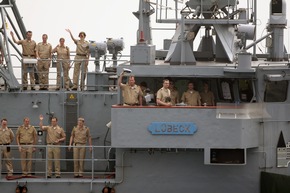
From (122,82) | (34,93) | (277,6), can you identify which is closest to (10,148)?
(34,93)

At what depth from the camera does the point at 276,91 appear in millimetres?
29844

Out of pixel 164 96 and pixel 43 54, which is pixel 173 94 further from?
pixel 43 54

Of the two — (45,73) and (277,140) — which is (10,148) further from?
(277,140)

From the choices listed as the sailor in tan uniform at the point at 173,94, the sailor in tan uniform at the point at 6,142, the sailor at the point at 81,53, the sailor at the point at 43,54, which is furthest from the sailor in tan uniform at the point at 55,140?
the sailor at the point at 43,54

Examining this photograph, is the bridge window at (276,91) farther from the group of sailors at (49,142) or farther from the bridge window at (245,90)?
the group of sailors at (49,142)

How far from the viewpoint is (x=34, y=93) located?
32.2m

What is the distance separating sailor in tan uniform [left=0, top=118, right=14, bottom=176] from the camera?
101 ft

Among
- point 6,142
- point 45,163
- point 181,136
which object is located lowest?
point 45,163

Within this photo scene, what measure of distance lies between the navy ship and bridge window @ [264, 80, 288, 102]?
0.08ft

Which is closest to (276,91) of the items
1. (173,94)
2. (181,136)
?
(173,94)

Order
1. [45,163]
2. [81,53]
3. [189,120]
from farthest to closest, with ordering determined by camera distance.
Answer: [81,53], [45,163], [189,120]

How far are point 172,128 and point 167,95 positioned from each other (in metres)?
0.84

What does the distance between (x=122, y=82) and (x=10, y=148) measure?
3.81 meters

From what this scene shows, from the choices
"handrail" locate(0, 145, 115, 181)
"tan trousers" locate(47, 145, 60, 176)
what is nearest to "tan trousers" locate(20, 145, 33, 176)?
"handrail" locate(0, 145, 115, 181)
